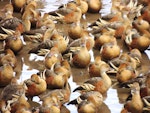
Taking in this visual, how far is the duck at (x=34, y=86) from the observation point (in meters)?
8.87

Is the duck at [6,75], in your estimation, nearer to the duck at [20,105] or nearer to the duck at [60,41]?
the duck at [20,105]

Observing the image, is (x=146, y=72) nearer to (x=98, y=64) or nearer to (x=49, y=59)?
(x=98, y=64)

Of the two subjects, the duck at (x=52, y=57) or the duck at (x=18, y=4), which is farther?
the duck at (x=18, y=4)

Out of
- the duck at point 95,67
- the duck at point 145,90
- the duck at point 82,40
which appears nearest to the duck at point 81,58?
the duck at point 82,40

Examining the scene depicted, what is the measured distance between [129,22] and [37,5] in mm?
2129

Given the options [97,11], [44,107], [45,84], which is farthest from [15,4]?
[44,107]

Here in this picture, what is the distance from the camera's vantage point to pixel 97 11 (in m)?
12.3

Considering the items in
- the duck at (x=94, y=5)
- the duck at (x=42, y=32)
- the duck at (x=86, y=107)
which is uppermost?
the duck at (x=86, y=107)

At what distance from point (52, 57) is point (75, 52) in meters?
0.38

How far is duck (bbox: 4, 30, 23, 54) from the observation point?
10.2 metres

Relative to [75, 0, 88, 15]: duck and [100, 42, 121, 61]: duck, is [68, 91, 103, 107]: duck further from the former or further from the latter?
[75, 0, 88, 15]: duck

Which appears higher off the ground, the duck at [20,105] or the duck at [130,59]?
the duck at [20,105]

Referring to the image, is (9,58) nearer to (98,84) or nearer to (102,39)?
(98,84)

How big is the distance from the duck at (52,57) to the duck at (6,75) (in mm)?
618
